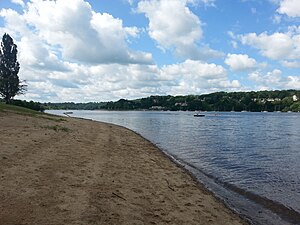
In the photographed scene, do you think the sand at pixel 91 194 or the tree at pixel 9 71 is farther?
the tree at pixel 9 71

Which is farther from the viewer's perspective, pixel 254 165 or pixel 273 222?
pixel 254 165

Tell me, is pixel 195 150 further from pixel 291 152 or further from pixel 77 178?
pixel 77 178

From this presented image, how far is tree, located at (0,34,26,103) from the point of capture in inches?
2995

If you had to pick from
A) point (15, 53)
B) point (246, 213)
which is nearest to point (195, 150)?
point (246, 213)

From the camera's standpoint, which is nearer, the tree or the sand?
the sand

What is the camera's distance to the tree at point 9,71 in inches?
2995

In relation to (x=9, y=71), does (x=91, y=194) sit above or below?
below

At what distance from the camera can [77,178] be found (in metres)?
12.2

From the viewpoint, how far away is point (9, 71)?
258 feet

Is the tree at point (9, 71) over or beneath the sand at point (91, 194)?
over

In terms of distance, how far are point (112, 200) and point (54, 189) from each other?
191cm

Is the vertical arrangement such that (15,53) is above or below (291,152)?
above

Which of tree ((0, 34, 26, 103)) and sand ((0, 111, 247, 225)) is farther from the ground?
tree ((0, 34, 26, 103))

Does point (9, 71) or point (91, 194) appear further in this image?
point (9, 71)
